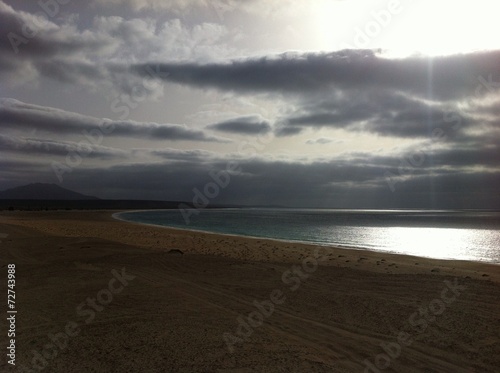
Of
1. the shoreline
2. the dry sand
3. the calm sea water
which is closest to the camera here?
the dry sand

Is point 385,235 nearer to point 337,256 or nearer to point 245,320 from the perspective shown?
point 337,256

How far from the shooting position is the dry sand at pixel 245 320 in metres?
6.86

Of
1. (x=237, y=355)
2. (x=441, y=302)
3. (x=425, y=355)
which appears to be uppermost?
(x=441, y=302)

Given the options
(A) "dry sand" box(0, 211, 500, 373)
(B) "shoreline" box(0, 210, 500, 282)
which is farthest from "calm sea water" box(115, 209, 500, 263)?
(A) "dry sand" box(0, 211, 500, 373)

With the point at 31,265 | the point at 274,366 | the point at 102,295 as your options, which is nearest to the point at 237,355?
the point at 274,366

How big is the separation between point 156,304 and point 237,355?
3741mm

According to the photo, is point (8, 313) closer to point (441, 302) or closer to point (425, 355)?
point (425, 355)

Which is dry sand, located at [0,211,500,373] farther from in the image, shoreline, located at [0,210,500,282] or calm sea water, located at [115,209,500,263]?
calm sea water, located at [115,209,500,263]

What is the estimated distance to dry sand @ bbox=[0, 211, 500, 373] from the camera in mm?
6859

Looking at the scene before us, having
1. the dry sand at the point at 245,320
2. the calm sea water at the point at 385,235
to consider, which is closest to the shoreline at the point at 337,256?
the dry sand at the point at 245,320

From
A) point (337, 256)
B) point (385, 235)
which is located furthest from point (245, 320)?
point (385, 235)

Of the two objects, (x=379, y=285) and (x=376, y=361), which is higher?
(x=379, y=285)

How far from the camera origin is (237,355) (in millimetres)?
7008

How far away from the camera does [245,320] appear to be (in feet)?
29.7
